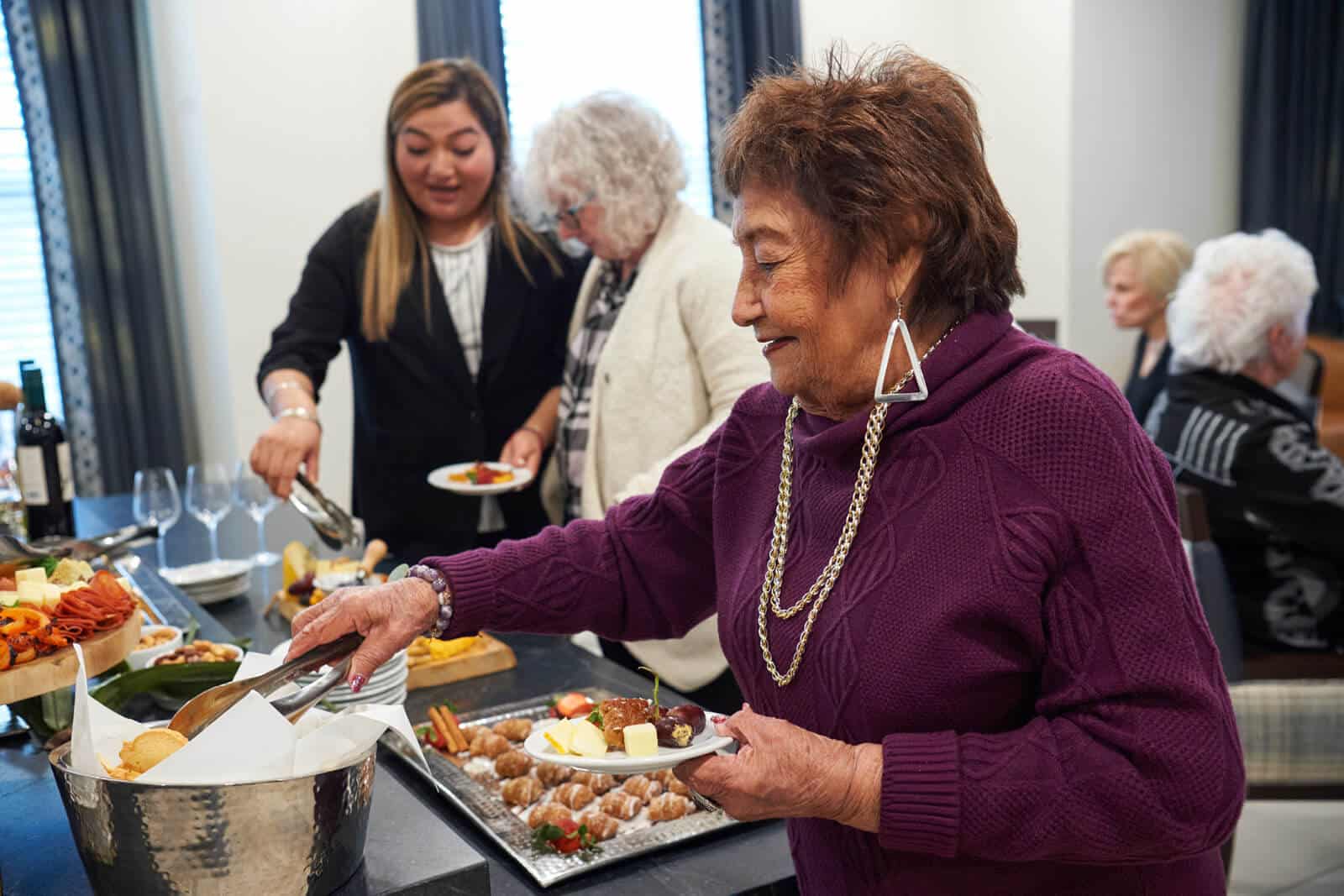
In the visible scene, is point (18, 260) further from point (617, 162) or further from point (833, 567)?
point (833, 567)

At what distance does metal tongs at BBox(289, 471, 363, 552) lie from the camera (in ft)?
7.10

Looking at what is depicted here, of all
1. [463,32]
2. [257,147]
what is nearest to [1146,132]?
[463,32]

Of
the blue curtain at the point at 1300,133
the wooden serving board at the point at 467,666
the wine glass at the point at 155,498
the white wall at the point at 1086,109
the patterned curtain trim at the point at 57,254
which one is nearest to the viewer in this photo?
the wooden serving board at the point at 467,666

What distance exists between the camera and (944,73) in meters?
1.10

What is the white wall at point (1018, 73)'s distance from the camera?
220 inches

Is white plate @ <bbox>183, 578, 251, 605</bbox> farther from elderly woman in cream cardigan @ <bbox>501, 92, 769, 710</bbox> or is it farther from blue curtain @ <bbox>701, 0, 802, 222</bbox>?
blue curtain @ <bbox>701, 0, 802, 222</bbox>

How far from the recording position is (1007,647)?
1033 millimetres

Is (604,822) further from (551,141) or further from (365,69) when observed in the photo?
(365,69)

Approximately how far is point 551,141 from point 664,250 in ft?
1.07

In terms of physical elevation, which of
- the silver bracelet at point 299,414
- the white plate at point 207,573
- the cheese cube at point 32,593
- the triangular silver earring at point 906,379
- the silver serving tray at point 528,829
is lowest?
the white plate at point 207,573

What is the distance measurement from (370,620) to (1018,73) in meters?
5.34

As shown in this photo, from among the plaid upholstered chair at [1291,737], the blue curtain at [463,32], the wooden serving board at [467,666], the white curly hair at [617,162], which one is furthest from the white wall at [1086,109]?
the wooden serving board at [467,666]

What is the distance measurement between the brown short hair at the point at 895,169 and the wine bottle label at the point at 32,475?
171 cm

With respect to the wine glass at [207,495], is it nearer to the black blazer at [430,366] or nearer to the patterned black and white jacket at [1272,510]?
the black blazer at [430,366]
